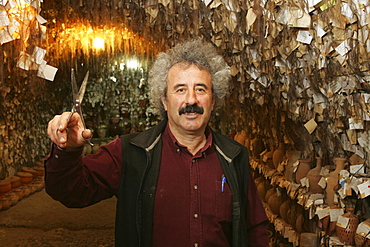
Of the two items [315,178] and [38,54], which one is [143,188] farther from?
[315,178]

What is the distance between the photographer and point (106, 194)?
4.66 ft

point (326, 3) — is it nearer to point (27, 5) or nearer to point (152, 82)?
point (152, 82)

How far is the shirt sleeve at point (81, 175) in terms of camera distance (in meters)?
1.18

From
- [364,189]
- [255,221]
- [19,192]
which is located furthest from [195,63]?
[19,192]

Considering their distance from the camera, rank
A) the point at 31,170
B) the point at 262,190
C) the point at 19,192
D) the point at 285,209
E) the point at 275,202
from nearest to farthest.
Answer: the point at 285,209 → the point at 275,202 → the point at 262,190 → the point at 19,192 → the point at 31,170

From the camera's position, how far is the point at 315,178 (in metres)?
2.94

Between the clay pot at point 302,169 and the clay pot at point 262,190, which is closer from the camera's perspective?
the clay pot at point 302,169

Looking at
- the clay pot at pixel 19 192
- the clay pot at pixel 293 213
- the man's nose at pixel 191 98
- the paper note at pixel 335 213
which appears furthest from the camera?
the clay pot at pixel 19 192

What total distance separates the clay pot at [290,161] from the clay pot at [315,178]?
308 millimetres

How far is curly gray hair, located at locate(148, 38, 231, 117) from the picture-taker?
158 cm

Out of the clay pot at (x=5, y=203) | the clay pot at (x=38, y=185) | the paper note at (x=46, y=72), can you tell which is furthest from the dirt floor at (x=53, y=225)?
the paper note at (x=46, y=72)

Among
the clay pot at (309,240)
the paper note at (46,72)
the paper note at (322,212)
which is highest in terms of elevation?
the paper note at (46,72)

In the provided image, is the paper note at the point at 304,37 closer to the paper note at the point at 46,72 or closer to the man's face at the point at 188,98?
the man's face at the point at 188,98

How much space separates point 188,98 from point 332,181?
170cm
